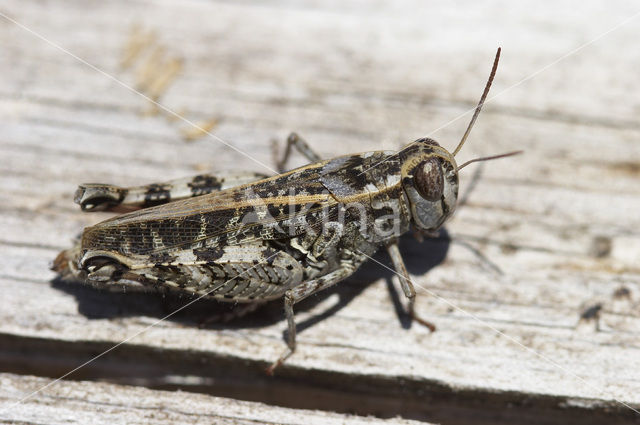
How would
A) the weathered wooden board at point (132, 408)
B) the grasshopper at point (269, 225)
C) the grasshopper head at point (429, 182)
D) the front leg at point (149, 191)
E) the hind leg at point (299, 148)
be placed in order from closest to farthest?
the weathered wooden board at point (132, 408) → the grasshopper at point (269, 225) → the front leg at point (149, 191) → the grasshopper head at point (429, 182) → the hind leg at point (299, 148)

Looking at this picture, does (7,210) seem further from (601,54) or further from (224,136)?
(601,54)

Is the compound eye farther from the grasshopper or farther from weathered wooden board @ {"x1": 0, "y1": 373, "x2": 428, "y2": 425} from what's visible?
weathered wooden board @ {"x1": 0, "y1": 373, "x2": 428, "y2": 425}

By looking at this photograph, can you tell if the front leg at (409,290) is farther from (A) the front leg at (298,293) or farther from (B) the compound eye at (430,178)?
(B) the compound eye at (430,178)

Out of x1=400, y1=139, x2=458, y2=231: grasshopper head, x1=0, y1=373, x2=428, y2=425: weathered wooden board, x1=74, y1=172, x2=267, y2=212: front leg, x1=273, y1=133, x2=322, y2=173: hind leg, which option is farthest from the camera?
x1=273, y1=133, x2=322, y2=173: hind leg

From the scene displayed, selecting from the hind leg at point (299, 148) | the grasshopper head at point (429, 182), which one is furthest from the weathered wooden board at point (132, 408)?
the hind leg at point (299, 148)

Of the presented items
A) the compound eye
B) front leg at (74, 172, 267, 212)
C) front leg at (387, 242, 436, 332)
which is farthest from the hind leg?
front leg at (387, 242, 436, 332)

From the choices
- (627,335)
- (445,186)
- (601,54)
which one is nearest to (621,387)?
(627,335)

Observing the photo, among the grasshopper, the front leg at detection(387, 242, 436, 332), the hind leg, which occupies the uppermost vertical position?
the hind leg
